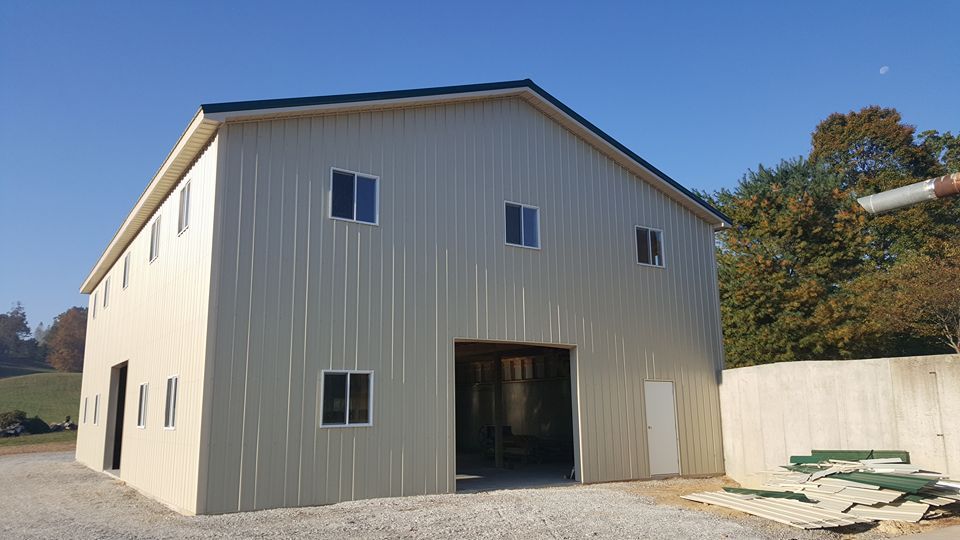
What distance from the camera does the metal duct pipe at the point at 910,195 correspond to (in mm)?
5059

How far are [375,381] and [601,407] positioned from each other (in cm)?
530

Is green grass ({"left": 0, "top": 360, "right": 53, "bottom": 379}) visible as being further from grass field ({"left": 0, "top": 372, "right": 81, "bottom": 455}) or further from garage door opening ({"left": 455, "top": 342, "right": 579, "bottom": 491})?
garage door opening ({"left": 455, "top": 342, "right": 579, "bottom": 491})

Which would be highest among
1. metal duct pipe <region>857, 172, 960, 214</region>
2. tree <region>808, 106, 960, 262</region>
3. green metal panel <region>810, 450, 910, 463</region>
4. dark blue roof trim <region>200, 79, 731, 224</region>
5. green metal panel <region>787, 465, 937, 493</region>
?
tree <region>808, 106, 960, 262</region>

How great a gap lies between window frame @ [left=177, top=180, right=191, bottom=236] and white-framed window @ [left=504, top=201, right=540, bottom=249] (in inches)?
236

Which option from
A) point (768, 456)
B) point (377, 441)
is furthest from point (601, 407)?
point (377, 441)

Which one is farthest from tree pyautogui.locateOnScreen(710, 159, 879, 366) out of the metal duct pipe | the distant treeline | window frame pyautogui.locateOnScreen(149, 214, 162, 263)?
the distant treeline

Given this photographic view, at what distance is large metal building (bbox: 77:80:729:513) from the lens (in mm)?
10828

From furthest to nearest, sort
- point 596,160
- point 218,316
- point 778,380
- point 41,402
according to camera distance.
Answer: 1. point 41,402
2. point 596,160
3. point 778,380
4. point 218,316

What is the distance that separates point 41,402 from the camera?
1923 inches

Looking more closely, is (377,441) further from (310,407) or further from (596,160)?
(596,160)

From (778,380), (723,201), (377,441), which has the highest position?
(723,201)

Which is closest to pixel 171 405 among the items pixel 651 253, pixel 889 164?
pixel 651 253

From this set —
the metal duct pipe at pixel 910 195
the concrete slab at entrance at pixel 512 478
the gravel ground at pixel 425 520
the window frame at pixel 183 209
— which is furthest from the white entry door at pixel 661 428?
the metal duct pipe at pixel 910 195

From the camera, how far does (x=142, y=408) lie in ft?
47.4
